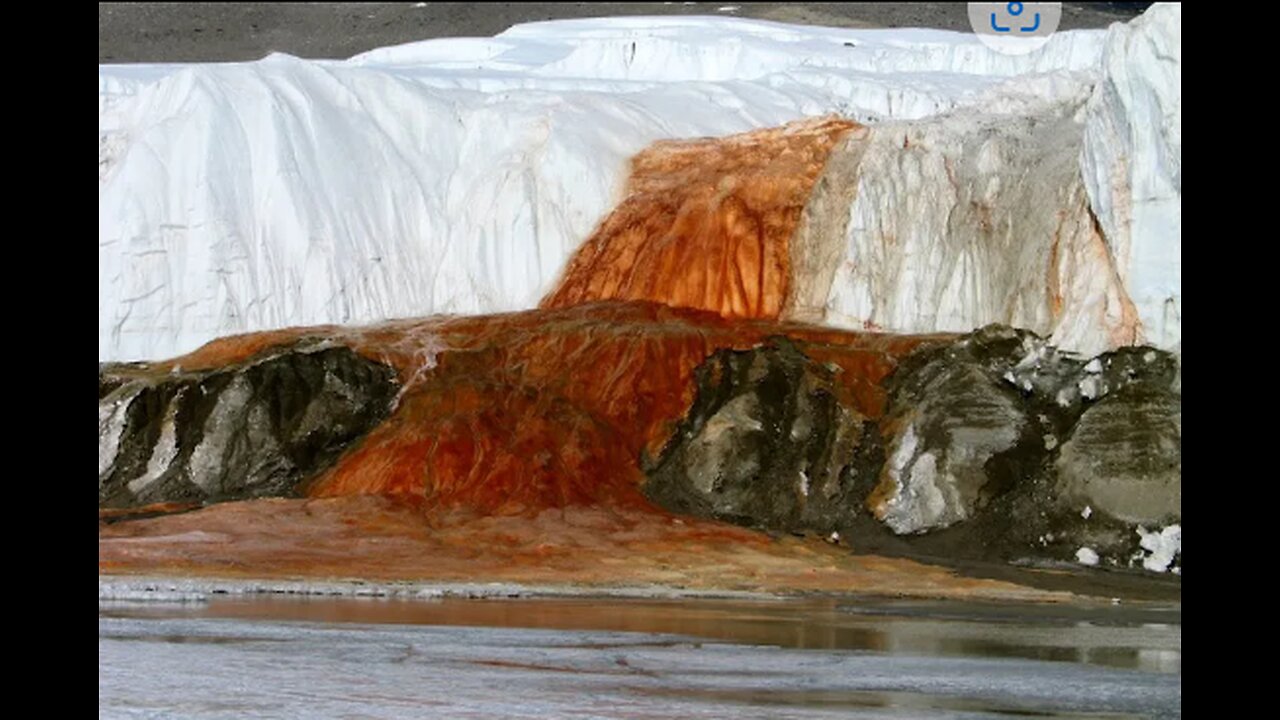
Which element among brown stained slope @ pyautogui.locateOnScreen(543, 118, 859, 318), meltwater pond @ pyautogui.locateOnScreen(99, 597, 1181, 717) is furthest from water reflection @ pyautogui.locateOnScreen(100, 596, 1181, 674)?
brown stained slope @ pyautogui.locateOnScreen(543, 118, 859, 318)

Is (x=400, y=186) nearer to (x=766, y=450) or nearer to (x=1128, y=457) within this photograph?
(x=766, y=450)

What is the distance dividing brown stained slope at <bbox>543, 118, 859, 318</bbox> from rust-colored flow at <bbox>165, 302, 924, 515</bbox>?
1.53 meters

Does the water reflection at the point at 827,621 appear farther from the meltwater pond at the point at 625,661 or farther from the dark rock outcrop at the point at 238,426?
the dark rock outcrop at the point at 238,426

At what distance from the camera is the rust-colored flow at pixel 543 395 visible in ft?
154

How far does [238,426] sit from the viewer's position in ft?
161

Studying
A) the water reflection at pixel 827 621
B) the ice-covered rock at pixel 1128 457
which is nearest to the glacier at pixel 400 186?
the ice-covered rock at pixel 1128 457

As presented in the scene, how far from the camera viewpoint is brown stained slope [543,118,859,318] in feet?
179

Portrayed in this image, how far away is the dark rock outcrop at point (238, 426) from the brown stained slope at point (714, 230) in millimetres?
7991

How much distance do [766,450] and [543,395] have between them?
572 centimetres

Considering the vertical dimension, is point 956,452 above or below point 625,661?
above

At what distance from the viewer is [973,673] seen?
79.7 feet

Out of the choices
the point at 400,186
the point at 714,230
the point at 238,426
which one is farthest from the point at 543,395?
the point at 400,186
